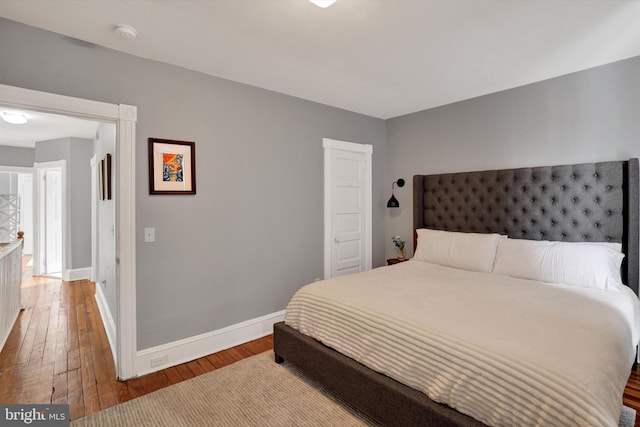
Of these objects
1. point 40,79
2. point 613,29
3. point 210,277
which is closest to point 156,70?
point 40,79

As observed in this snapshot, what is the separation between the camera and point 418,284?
8.04 feet

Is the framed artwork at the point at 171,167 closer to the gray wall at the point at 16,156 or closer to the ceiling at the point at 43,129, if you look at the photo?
the ceiling at the point at 43,129

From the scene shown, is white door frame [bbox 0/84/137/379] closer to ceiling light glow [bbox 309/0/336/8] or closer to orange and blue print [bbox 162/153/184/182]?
orange and blue print [bbox 162/153/184/182]

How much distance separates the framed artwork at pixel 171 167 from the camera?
8.14 ft

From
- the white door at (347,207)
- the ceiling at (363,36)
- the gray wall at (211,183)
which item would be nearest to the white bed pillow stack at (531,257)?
the white door at (347,207)

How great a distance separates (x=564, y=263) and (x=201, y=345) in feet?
10.2

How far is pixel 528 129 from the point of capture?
3072 mm

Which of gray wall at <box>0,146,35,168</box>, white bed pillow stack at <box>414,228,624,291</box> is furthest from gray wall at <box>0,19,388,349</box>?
gray wall at <box>0,146,35,168</box>

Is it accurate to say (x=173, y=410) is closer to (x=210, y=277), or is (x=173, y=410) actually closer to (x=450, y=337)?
(x=210, y=277)

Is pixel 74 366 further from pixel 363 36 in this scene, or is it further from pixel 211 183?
pixel 363 36

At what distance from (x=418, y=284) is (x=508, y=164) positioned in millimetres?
1778

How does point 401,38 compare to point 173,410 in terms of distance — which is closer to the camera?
point 173,410

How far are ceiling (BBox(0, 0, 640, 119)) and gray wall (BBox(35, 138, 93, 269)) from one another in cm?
420

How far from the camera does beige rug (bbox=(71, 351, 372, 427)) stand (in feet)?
6.18
